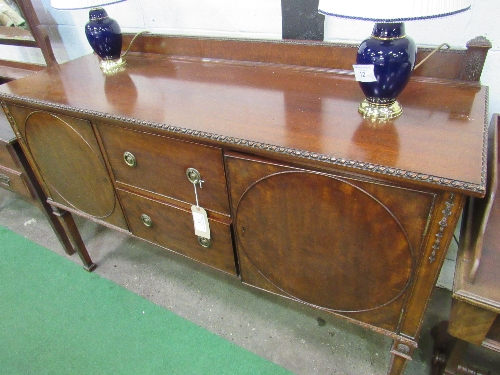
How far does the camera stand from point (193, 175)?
0.94 meters

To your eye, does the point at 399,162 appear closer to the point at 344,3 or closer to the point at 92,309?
the point at 344,3

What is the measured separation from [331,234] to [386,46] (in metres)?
0.42

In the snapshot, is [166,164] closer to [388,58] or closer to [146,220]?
[146,220]

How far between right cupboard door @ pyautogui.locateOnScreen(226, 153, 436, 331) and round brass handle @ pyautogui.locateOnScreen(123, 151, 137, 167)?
1.08 ft

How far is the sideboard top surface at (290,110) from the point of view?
0.68m

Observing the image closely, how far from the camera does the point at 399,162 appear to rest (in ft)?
2.18

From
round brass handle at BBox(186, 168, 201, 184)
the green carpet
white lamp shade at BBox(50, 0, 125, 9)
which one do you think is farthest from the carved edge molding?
the green carpet

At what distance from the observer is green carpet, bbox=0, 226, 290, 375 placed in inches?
50.3

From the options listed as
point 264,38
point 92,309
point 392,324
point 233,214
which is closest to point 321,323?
point 392,324

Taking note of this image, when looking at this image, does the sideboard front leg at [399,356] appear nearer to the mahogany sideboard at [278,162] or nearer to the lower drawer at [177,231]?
the mahogany sideboard at [278,162]

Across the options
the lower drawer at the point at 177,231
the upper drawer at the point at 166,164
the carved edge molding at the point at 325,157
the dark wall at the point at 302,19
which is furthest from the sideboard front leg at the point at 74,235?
the dark wall at the point at 302,19

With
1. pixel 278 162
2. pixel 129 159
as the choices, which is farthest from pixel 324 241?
pixel 129 159

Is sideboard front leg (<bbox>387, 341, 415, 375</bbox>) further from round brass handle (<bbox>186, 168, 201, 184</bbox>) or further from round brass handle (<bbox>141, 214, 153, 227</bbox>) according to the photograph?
round brass handle (<bbox>141, 214, 153, 227</bbox>)

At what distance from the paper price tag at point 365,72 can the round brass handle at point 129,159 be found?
64 centimetres
